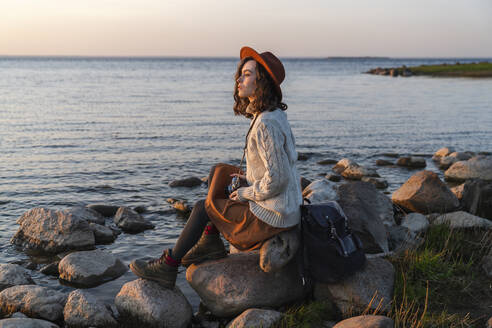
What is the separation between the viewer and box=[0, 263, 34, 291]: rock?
6.29 meters

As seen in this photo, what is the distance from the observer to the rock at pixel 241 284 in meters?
5.52

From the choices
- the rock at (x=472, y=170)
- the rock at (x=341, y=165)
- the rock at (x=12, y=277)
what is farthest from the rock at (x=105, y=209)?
the rock at (x=472, y=170)

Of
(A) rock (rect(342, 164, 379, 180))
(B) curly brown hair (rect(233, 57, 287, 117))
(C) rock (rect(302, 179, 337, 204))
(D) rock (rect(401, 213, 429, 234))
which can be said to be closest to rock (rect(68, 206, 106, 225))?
(C) rock (rect(302, 179, 337, 204))

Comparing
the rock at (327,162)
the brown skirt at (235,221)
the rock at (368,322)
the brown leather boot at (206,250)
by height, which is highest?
the brown skirt at (235,221)

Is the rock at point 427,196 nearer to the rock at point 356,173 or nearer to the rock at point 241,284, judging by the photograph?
the rock at point 356,173

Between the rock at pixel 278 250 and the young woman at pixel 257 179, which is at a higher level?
the young woman at pixel 257 179

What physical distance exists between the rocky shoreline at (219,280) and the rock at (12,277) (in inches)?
0.5

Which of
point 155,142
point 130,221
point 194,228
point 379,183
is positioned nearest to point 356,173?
point 379,183

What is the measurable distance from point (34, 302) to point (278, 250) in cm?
295

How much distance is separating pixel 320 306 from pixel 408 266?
1.46 meters

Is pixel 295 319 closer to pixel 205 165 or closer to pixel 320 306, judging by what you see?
pixel 320 306

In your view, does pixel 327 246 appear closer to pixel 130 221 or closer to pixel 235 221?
pixel 235 221

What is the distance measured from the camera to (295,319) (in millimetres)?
5148

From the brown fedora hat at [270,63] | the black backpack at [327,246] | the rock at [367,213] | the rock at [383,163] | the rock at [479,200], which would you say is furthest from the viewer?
the rock at [383,163]
